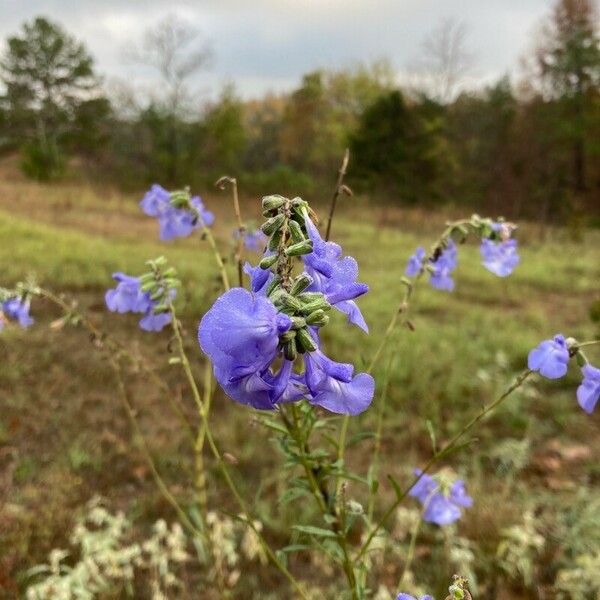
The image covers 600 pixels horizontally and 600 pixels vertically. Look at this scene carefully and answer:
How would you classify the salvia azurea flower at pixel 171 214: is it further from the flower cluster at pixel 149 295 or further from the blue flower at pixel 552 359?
the blue flower at pixel 552 359

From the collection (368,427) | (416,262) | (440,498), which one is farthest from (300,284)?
(368,427)

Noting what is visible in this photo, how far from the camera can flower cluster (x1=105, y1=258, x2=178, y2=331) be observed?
4.84 ft

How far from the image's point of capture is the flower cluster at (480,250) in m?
1.65

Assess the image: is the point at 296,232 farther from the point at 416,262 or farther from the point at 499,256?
the point at 499,256

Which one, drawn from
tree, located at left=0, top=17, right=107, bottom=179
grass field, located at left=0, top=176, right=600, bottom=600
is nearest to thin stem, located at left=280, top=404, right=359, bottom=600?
grass field, located at left=0, top=176, right=600, bottom=600

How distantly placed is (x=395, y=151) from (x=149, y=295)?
1778 cm

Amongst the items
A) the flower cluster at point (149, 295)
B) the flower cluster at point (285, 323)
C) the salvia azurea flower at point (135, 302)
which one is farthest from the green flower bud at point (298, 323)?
the salvia azurea flower at point (135, 302)

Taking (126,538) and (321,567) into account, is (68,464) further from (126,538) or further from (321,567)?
(321,567)

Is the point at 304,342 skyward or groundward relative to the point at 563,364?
skyward

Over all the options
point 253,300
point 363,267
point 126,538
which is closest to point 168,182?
point 363,267

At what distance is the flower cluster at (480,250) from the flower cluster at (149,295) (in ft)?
2.21

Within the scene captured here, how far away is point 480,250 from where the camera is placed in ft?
5.82

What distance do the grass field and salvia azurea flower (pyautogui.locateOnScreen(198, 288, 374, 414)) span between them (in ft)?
1.96

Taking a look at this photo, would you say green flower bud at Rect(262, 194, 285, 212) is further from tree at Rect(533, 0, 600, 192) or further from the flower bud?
tree at Rect(533, 0, 600, 192)
